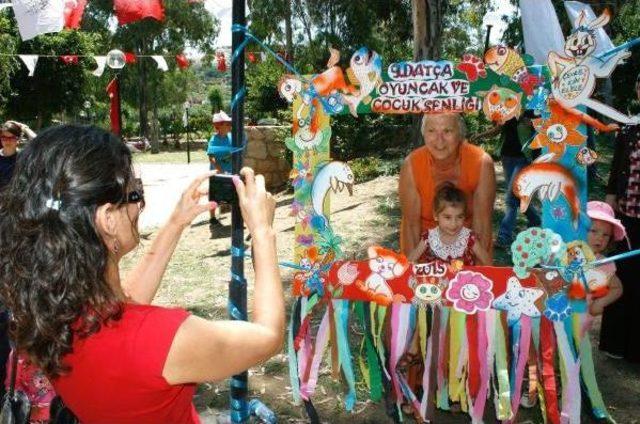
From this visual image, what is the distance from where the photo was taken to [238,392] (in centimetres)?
213

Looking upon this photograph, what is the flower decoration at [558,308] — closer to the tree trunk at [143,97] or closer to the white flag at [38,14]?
→ the white flag at [38,14]

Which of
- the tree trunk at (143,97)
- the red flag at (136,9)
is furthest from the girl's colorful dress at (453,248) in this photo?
the tree trunk at (143,97)

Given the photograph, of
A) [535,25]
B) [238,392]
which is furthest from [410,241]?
[535,25]

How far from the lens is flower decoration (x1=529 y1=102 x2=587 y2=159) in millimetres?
2322

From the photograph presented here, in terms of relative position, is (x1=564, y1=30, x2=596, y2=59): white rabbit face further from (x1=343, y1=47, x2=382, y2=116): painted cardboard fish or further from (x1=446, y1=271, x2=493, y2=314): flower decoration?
(x1=446, y1=271, x2=493, y2=314): flower decoration

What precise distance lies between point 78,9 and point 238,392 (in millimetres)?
2773

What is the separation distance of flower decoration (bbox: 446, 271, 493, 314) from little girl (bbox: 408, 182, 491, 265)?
6.0 inches

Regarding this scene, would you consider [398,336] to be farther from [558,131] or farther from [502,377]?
[558,131]

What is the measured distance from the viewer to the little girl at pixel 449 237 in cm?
259

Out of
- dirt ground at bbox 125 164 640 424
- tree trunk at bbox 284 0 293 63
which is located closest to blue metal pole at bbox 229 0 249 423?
dirt ground at bbox 125 164 640 424

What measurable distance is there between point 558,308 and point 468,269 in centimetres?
41

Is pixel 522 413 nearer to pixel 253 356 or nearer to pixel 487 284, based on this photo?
pixel 487 284

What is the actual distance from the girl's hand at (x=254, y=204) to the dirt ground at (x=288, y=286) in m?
1.88

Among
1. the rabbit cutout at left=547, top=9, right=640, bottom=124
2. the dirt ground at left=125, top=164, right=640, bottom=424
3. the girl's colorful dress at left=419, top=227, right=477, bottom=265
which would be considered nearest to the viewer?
the rabbit cutout at left=547, top=9, right=640, bottom=124
